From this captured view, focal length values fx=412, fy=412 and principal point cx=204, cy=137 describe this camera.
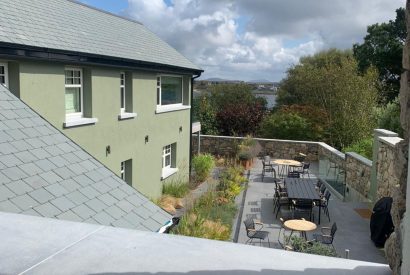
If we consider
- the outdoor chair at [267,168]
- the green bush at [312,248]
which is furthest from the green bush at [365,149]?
the green bush at [312,248]

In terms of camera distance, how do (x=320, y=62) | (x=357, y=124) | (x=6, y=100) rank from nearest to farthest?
(x=6, y=100) → (x=357, y=124) → (x=320, y=62)

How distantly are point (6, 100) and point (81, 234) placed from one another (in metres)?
4.76

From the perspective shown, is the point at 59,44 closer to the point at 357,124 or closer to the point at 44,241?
the point at 44,241

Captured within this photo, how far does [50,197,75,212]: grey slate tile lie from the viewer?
16.1 feet

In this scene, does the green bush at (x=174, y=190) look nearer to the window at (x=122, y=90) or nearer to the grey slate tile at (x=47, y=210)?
the window at (x=122, y=90)

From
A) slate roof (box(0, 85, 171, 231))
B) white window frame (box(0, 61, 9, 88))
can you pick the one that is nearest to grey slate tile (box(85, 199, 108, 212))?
→ slate roof (box(0, 85, 171, 231))

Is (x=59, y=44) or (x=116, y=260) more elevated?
(x=59, y=44)

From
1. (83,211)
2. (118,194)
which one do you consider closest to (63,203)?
(83,211)

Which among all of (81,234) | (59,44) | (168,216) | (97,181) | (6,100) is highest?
(59,44)

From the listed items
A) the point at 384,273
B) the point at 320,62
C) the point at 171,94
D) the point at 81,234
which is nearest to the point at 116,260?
the point at 81,234

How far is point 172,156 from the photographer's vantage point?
18906mm

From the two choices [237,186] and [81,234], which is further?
[237,186]

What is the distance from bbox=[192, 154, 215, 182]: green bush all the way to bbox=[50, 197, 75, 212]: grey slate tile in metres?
15.2

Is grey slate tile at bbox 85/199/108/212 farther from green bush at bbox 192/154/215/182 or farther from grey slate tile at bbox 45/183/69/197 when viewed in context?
green bush at bbox 192/154/215/182
